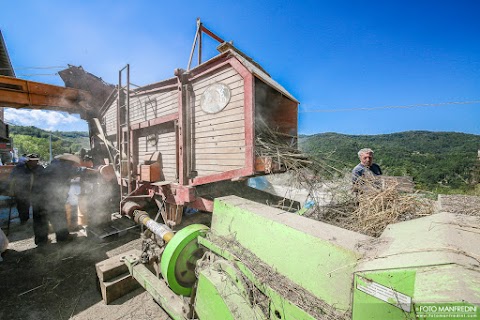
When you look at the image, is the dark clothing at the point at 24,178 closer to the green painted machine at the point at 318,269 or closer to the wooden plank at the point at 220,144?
the wooden plank at the point at 220,144

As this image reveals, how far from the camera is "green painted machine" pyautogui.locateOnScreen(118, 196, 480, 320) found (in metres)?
0.93

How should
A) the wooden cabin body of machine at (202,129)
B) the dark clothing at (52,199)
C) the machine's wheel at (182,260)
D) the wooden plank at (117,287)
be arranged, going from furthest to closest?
the dark clothing at (52,199) < the wooden cabin body of machine at (202,129) < the wooden plank at (117,287) < the machine's wheel at (182,260)

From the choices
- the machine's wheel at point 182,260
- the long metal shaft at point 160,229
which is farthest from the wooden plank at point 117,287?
the machine's wheel at point 182,260

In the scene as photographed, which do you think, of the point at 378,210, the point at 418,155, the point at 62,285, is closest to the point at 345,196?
the point at 378,210

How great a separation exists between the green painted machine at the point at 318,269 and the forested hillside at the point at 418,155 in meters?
1.94

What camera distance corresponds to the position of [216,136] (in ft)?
12.8

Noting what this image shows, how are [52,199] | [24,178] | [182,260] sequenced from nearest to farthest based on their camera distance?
[182,260] → [52,199] → [24,178]

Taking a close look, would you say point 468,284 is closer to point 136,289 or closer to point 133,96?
point 136,289

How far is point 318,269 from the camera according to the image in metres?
1.43

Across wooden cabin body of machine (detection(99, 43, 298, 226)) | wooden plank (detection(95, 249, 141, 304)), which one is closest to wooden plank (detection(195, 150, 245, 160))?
wooden cabin body of machine (detection(99, 43, 298, 226))

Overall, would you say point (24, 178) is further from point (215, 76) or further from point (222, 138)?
point (215, 76)

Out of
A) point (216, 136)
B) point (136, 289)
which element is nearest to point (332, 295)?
point (216, 136)

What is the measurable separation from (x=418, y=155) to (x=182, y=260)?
46.9 feet

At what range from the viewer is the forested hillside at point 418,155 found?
3.83 meters
